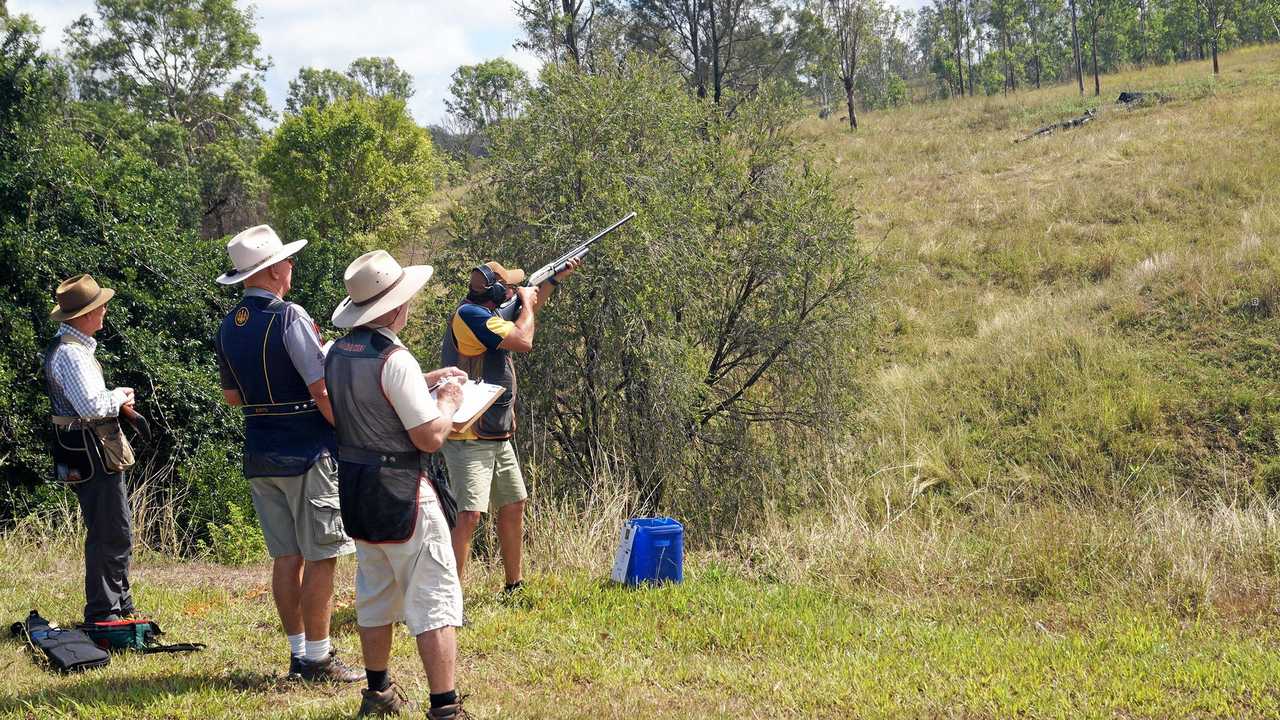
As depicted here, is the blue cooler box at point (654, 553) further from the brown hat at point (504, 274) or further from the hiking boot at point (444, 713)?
the hiking boot at point (444, 713)

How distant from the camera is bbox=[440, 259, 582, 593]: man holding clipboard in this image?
16.6ft

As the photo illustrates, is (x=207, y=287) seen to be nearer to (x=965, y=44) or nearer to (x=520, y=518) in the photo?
(x=520, y=518)

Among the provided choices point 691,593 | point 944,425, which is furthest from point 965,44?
point 691,593

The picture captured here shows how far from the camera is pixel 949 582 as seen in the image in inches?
226

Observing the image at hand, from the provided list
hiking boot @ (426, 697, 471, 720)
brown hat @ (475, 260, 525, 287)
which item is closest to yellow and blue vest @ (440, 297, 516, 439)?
brown hat @ (475, 260, 525, 287)

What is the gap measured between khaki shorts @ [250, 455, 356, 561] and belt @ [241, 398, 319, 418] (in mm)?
229

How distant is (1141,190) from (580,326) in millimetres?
16018

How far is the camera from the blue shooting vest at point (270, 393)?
4.00 m

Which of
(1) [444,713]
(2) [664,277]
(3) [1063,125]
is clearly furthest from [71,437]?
(3) [1063,125]

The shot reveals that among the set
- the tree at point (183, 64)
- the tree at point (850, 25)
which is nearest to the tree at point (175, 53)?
the tree at point (183, 64)

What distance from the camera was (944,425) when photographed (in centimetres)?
1282

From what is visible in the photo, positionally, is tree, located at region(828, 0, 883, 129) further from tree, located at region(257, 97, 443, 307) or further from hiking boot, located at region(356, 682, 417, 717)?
hiking boot, located at region(356, 682, 417, 717)

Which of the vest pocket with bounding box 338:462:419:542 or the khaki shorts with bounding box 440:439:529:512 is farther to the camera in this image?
the khaki shorts with bounding box 440:439:529:512

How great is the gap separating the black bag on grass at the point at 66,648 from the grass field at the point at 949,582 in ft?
0.30
